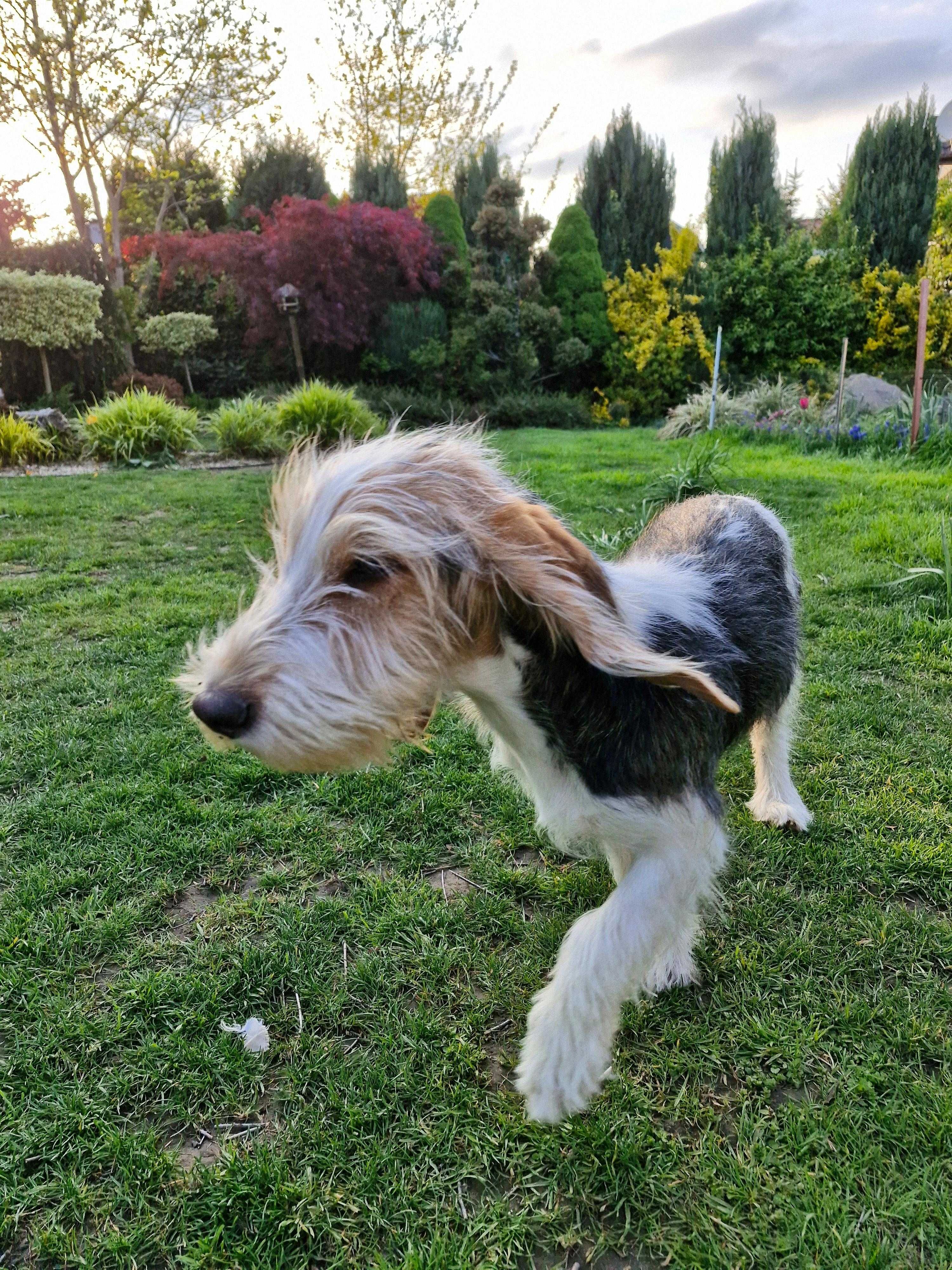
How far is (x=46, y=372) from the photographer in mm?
16578

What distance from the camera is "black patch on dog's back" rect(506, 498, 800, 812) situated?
7.20ft

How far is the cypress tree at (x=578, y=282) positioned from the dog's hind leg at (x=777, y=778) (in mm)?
20711

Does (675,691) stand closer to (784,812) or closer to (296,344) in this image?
(784,812)

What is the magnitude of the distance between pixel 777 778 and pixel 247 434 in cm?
1175

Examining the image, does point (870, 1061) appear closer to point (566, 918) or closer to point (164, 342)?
point (566, 918)

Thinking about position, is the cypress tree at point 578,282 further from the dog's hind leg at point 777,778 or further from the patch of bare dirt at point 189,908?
the patch of bare dirt at point 189,908

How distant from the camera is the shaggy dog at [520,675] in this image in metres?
1.91

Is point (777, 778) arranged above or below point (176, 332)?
below

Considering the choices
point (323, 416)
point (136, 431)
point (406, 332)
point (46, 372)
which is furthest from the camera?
point (406, 332)

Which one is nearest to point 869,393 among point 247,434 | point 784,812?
point 247,434

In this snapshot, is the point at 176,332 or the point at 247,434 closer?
the point at 247,434

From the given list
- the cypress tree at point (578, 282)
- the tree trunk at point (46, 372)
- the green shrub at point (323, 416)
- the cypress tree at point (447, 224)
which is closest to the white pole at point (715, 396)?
the green shrub at point (323, 416)

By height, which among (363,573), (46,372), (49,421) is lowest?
(363,573)

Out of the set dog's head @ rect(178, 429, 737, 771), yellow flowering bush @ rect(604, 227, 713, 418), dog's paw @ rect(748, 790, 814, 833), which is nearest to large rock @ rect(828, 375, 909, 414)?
yellow flowering bush @ rect(604, 227, 713, 418)
